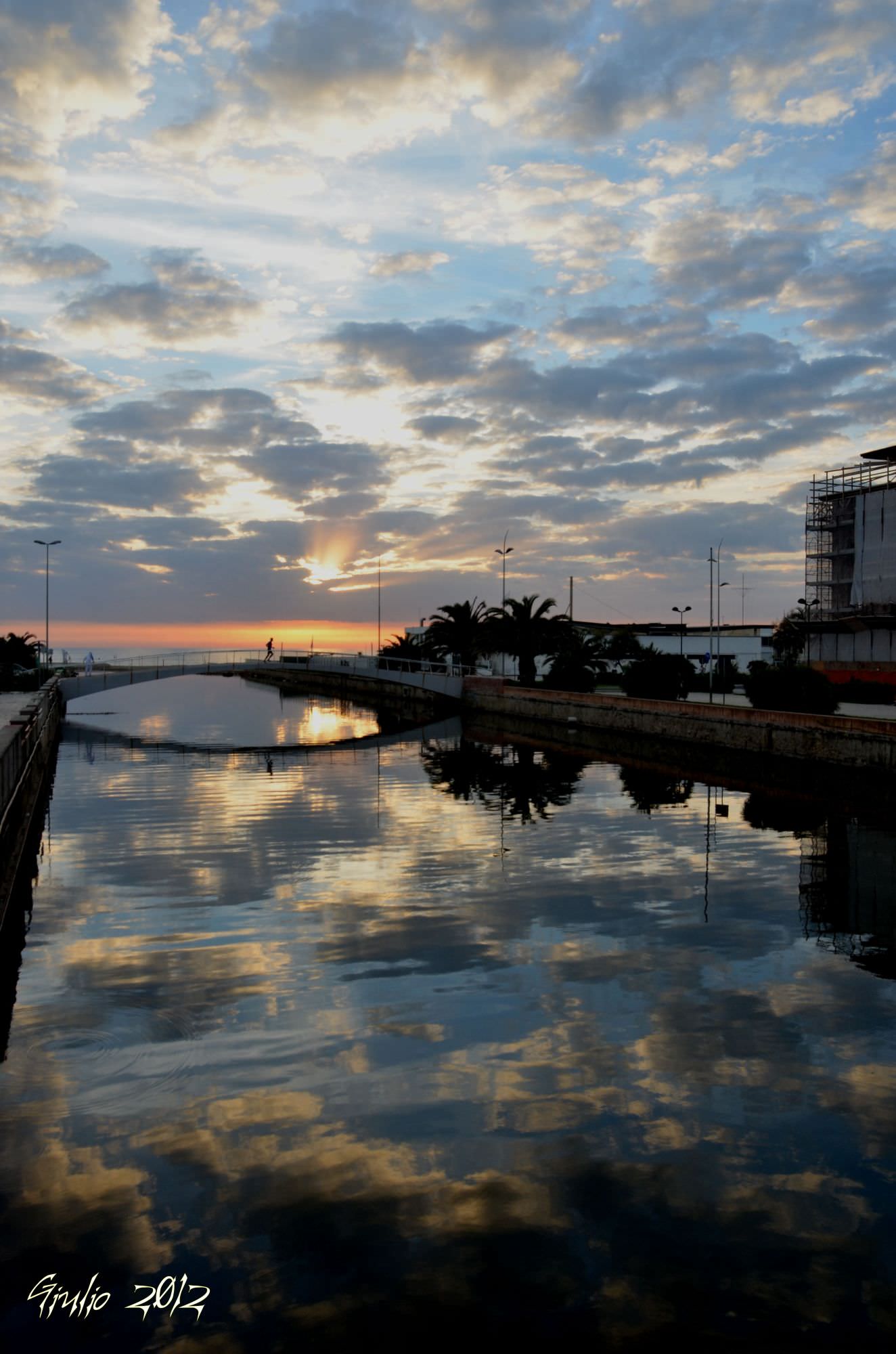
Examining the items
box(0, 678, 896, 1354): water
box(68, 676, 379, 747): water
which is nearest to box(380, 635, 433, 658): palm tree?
box(68, 676, 379, 747): water

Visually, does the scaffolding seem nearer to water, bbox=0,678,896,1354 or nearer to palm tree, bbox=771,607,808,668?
palm tree, bbox=771,607,808,668

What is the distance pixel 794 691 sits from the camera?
41.9 metres

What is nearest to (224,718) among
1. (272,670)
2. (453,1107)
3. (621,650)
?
(272,670)

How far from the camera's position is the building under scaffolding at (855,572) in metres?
68.6

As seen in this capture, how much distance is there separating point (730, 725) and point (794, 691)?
174 inches

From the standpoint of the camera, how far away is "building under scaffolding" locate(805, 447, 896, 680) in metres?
68.6

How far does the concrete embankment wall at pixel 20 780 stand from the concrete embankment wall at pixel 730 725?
2368cm

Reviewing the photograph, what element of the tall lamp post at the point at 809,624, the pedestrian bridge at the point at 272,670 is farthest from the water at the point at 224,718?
the tall lamp post at the point at 809,624

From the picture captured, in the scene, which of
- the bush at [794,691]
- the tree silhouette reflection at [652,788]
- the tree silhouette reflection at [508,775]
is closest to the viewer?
the tree silhouette reflection at [652,788]

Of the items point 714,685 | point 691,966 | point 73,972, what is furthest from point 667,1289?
point 714,685

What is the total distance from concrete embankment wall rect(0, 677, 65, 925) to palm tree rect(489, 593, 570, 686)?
31773 mm
